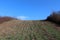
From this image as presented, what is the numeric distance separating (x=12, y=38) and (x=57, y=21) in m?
6.41

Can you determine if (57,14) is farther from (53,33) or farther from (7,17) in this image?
(7,17)

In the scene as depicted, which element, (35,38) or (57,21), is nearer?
(35,38)

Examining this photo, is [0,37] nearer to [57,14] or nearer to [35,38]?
[35,38]

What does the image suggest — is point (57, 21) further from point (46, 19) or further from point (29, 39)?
point (29, 39)

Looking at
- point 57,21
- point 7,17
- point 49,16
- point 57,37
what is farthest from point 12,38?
point 7,17

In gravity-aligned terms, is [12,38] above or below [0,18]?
below

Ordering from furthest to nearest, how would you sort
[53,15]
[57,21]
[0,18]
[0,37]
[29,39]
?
1. [0,18]
2. [53,15]
3. [57,21]
4. [0,37]
5. [29,39]

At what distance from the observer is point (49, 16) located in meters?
18.6

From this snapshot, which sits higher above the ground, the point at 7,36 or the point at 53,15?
the point at 53,15

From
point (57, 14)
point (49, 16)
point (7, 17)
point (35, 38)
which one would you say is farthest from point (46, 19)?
point (35, 38)

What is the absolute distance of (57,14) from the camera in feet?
57.3

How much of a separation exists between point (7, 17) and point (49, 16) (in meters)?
5.48

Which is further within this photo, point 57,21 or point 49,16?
point 49,16

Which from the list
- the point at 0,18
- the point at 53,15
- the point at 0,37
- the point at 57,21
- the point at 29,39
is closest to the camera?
the point at 29,39
